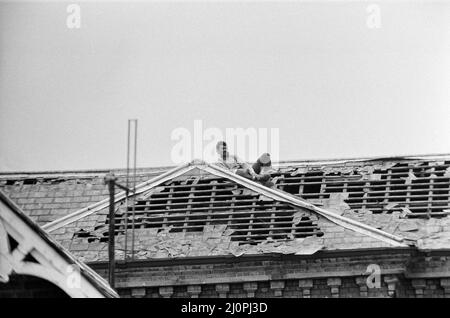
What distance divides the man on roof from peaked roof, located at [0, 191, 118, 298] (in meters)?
12.6

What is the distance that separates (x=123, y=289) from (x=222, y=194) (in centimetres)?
294

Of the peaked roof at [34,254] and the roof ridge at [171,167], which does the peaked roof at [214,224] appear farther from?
the peaked roof at [34,254]

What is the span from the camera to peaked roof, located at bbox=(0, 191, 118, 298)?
1328 cm

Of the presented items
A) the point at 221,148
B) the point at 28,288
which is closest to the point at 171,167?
the point at 221,148

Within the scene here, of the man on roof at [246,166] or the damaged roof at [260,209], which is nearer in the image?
the damaged roof at [260,209]

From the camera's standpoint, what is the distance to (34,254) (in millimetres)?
13406

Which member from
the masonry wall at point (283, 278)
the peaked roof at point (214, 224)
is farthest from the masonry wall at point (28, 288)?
the masonry wall at point (283, 278)

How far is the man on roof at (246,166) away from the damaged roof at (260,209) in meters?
0.36

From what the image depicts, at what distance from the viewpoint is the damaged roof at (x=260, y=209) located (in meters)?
24.4
